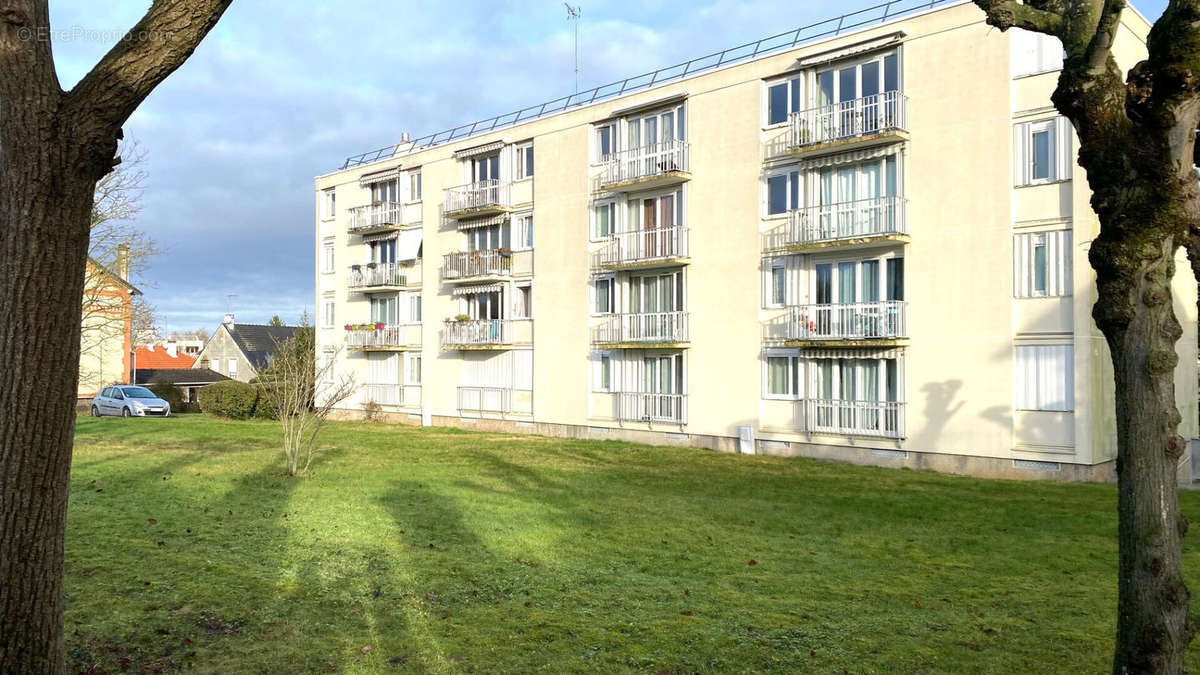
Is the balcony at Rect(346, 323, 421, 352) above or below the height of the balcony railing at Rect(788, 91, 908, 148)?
below

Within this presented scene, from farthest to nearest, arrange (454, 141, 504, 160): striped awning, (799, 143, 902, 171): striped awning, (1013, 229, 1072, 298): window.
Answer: (454, 141, 504, 160): striped awning → (799, 143, 902, 171): striped awning → (1013, 229, 1072, 298): window

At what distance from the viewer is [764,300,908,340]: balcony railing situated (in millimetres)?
23656

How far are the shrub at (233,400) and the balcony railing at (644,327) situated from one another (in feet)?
68.7

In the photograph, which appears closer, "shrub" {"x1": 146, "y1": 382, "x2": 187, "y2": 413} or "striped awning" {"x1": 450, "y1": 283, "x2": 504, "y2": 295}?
"striped awning" {"x1": 450, "y1": 283, "x2": 504, "y2": 295}

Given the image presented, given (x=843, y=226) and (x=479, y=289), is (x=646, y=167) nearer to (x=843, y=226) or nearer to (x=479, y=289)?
(x=843, y=226)

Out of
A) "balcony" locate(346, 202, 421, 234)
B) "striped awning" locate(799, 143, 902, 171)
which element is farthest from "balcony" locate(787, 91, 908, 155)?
Result: "balcony" locate(346, 202, 421, 234)

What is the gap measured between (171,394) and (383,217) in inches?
712

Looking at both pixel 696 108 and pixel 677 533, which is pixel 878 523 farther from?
pixel 696 108

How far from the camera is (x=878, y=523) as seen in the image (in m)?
14.0

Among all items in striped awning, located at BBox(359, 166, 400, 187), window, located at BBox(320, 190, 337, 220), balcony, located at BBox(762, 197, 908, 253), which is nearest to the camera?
balcony, located at BBox(762, 197, 908, 253)

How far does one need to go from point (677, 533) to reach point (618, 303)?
1935cm

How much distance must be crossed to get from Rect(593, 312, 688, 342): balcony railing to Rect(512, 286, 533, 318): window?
443cm

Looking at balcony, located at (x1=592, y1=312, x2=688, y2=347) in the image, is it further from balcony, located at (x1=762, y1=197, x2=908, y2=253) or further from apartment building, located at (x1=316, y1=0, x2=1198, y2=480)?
balcony, located at (x1=762, y1=197, x2=908, y2=253)

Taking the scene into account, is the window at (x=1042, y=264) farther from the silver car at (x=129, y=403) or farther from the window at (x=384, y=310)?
the silver car at (x=129, y=403)
